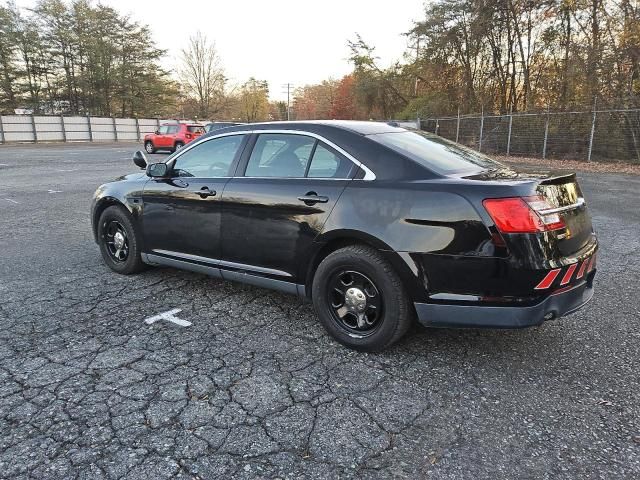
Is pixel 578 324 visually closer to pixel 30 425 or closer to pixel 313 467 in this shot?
pixel 313 467

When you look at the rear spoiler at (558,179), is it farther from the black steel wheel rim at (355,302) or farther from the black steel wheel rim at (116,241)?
the black steel wheel rim at (116,241)

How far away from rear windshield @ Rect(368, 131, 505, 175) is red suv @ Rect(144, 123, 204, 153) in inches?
898

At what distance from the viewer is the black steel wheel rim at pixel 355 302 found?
122 inches

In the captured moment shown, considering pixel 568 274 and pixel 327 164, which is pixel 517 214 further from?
pixel 327 164

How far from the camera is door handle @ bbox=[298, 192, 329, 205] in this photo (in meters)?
3.24

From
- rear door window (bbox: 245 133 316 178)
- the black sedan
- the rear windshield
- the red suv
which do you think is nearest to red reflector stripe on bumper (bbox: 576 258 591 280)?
the black sedan

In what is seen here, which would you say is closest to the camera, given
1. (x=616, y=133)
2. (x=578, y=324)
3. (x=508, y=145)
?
(x=578, y=324)

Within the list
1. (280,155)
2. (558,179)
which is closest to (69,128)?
(280,155)

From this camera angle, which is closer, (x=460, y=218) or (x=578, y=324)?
(x=460, y=218)

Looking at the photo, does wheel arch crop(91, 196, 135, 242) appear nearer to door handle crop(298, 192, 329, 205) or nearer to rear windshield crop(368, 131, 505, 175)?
door handle crop(298, 192, 329, 205)

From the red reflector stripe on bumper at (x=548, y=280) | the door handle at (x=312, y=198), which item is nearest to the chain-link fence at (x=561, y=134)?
the red reflector stripe on bumper at (x=548, y=280)

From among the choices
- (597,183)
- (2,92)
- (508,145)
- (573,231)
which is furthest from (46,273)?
(2,92)

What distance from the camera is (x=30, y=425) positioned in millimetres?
2389

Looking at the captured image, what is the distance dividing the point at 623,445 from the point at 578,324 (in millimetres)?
1511
